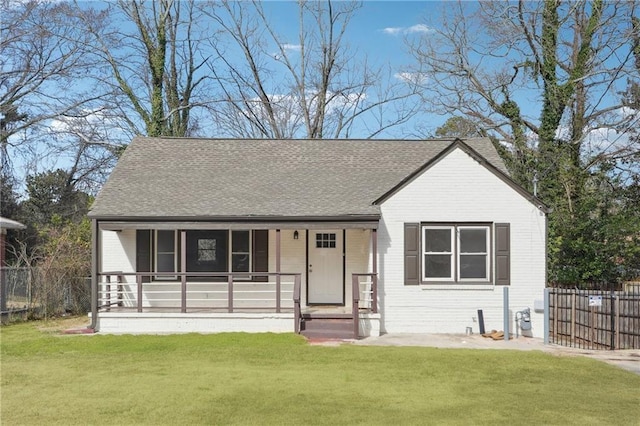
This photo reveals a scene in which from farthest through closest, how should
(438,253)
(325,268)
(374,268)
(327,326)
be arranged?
(325,268), (438,253), (374,268), (327,326)

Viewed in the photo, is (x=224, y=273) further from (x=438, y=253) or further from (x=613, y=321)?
(x=613, y=321)

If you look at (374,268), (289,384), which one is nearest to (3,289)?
(374,268)

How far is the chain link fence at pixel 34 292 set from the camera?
55.0ft

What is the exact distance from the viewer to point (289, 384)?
943 centimetres

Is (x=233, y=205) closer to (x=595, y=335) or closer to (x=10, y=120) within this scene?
(x=595, y=335)

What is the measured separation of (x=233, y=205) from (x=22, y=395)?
761 centimetres

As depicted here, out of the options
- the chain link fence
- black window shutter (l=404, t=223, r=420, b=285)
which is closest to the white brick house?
black window shutter (l=404, t=223, r=420, b=285)

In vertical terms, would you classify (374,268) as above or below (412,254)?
below

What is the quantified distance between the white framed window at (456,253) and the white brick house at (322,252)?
0.03 meters

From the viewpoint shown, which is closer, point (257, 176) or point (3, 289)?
point (3, 289)

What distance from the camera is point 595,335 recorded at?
13.5 metres

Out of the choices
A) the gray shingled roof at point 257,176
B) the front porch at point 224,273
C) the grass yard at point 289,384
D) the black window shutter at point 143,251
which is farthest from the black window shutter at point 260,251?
the grass yard at point 289,384

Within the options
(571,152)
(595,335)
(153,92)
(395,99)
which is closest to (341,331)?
(595,335)

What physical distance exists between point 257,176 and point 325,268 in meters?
3.33
